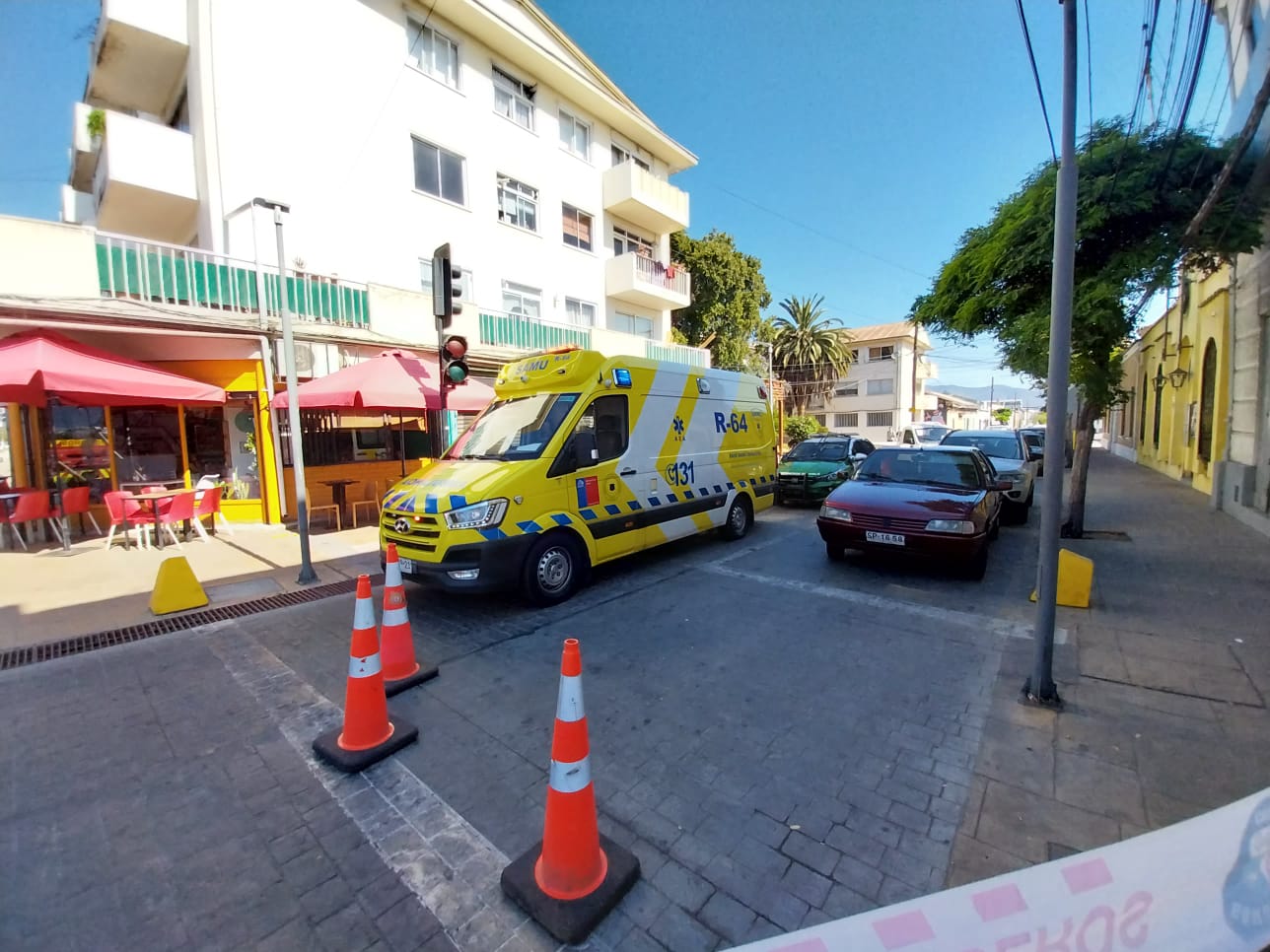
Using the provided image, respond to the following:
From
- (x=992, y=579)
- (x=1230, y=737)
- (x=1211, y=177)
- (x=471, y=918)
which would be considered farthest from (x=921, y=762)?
(x=1211, y=177)

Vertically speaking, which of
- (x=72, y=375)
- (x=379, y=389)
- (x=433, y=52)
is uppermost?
(x=433, y=52)

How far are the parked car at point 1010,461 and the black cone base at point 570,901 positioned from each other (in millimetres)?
9141

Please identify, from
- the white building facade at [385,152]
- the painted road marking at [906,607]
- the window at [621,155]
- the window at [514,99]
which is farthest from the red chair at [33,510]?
the window at [621,155]

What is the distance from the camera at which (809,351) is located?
136ft

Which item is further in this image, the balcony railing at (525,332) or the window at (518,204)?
the window at (518,204)

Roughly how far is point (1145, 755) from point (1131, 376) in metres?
31.2

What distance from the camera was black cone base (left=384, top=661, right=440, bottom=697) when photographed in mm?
4055

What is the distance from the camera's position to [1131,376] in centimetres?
2594

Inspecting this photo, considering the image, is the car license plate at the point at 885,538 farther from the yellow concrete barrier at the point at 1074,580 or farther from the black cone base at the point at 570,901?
the black cone base at the point at 570,901

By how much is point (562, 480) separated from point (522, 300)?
12.6 metres

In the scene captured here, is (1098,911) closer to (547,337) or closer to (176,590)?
(176,590)

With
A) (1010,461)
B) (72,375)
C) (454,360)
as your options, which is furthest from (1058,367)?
(72,375)

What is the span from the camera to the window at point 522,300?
1639cm

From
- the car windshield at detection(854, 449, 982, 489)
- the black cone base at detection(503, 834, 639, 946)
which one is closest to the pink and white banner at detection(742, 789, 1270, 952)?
the black cone base at detection(503, 834, 639, 946)
